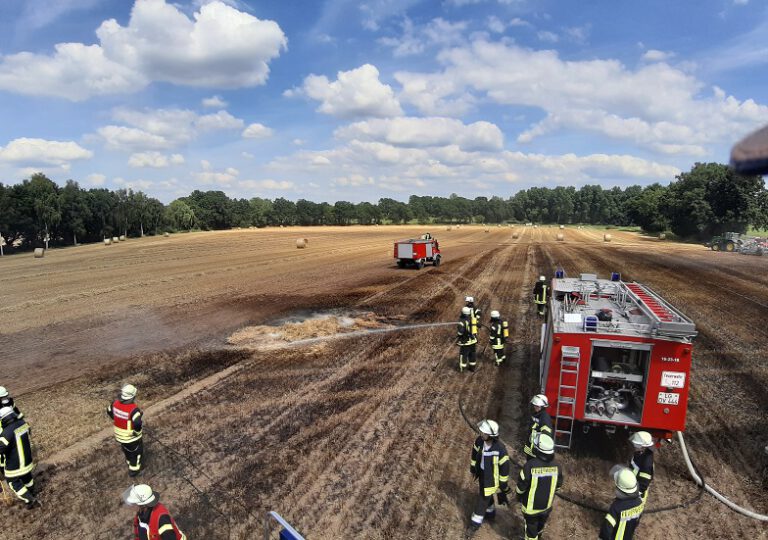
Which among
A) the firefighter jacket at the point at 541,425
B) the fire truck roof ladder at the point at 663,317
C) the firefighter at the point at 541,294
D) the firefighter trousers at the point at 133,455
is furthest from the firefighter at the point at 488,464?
the firefighter at the point at 541,294

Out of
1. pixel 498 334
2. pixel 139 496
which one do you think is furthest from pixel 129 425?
pixel 498 334

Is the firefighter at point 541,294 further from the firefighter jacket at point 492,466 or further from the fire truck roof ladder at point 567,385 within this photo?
the firefighter jacket at point 492,466

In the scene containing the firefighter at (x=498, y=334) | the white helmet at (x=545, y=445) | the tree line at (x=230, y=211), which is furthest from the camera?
the tree line at (x=230, y=211)

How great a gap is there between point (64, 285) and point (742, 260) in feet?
176

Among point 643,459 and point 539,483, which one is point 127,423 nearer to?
point 539,483

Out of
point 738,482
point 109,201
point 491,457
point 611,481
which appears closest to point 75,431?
point 491,457

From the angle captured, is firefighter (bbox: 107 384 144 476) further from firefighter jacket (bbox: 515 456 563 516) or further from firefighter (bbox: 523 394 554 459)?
firefighter (bbox: 523 394 554 459)

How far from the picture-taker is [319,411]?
11016mm

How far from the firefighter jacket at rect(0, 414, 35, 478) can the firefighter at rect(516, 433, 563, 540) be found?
8.23 meters

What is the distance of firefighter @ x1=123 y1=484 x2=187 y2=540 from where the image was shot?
5621 mm

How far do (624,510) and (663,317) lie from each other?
4.10 m

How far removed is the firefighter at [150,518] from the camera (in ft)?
18.4

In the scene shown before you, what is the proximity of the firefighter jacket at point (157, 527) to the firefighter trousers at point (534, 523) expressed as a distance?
4735 millimetres

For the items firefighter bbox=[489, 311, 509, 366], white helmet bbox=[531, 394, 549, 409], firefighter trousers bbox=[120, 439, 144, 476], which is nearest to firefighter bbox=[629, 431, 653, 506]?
white helmet bbox=[531, 394, 549, 409]
